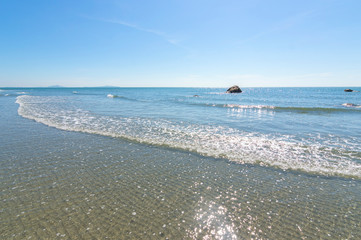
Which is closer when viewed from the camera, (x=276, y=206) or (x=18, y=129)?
(x=276, y=206)

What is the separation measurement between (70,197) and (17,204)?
4.28 feet

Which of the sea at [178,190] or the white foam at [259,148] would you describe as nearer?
the sea at [178,190]

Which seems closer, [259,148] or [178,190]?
[178,190]

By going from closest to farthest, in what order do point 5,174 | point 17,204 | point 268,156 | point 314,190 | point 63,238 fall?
1. point 63,238
2. point 17,204
3. point 314,190
4. point 5,174
5. point 268,156

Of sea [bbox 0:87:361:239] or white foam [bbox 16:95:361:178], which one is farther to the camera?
white foam [bbox 16:95:361:178]

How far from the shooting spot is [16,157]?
7867 millimetres

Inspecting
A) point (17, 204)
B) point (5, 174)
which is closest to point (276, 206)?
point (17, 204)

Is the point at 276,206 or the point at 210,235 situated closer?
the point at 210,235

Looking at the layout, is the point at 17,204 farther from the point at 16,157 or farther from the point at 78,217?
the point at 16,157

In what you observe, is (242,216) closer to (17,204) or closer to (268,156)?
(268,156)

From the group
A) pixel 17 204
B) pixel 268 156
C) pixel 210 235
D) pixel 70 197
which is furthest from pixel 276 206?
pixel 17 204

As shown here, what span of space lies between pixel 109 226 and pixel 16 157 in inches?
274

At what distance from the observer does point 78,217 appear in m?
4.39

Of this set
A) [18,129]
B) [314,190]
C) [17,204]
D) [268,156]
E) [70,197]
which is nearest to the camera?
[17,204]
